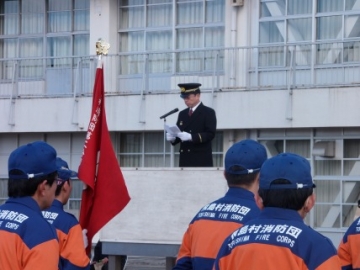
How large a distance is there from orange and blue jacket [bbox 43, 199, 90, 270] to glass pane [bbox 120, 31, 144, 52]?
59.0 feet

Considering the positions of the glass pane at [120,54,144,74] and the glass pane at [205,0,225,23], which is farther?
the glass pane at [120,54,144,74]

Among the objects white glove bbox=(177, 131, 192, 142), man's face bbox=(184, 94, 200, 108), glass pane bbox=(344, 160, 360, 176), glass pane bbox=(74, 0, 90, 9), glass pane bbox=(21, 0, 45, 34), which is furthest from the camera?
glass pane bbox=(21, 0, 45, 34)

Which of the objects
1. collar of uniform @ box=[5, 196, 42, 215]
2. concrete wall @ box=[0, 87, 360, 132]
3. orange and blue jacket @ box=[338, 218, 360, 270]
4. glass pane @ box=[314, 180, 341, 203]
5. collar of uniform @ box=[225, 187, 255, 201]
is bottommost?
glass pane @ box=[314, 180, 341, 203]

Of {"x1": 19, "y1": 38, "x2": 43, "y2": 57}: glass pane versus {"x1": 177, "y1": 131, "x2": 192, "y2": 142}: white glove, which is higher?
{"x1": 19, "y1": 38, "x2": 43, "y2": 57}: glass pane

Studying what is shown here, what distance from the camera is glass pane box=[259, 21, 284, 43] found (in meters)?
22.2

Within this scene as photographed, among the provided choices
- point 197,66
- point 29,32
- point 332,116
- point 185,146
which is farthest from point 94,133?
point 29,32

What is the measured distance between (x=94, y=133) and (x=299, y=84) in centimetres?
1338

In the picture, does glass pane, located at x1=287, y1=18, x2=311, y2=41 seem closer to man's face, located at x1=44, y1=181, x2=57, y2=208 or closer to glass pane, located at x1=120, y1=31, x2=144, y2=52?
glass pane, located at x1=120, y1=31, x2=144, y2=52

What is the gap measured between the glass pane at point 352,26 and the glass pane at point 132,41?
18.5 feet

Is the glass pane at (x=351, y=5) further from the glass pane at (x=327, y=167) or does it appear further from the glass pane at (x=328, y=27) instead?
the glass pane at (x=327, y=167)

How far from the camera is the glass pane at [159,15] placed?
78.7ft

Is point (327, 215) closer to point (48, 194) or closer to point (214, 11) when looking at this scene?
point (214, 11)

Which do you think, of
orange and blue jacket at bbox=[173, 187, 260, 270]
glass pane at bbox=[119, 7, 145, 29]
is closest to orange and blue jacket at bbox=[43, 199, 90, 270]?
orange and blue jacket at bbox=[173, 187, 260, 270]

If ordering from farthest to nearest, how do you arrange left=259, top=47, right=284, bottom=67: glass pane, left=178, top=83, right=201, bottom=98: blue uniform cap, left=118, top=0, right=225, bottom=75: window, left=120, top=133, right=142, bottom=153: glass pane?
left=120, top=133, right=142, bottom=153: glass pane
left=118, top=0, right=225, bottom=75: window
left=259, top=47, right=284, bottom=67: glass pane
left=178, top=83, right=201, bottom=98: blue uniform cap
